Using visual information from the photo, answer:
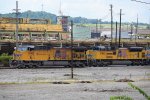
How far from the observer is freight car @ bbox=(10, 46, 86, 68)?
170 feet

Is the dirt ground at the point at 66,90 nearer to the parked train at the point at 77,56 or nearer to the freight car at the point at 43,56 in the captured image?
the parked train at the point at 77,56

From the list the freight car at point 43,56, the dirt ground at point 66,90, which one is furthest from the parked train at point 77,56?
the dirt ground at point 66,90

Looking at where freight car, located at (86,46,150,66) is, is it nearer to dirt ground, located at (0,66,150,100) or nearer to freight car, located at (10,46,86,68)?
freight car, located at (10,46,86,68)

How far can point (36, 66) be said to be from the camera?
174 feet

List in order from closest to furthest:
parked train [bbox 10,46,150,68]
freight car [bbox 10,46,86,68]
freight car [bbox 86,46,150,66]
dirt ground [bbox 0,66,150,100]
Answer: dirt ground [bbox 0,66,150,100] → freight car [bbox 10,46,86,68] → parked train [bbox 10,46,150,68] → freight car [bbox 86,46,150,66]

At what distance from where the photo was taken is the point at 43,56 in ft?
172

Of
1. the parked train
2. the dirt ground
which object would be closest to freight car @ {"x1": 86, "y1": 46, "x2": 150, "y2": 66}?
the parked train

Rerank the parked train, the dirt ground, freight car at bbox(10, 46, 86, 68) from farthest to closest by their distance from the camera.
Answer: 1. the parked train
2. freight car at bbox(10, 46, 86, 68)
3. the dirt ground

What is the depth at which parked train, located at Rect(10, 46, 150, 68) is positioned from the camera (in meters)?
52.0

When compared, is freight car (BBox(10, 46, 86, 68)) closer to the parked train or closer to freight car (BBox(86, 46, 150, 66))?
the parked train

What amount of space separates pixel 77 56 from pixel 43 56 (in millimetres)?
4996

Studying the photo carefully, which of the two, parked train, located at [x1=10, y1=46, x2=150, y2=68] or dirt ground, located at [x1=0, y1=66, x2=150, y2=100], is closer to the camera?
A: dirt ground, located at [x1=0, y1=66, x2=150, y2=100]

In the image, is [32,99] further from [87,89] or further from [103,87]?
[103,87]

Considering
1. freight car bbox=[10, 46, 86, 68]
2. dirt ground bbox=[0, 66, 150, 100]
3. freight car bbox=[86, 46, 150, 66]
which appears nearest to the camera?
dirt ground bbox=[0, 66, 150, 100]
